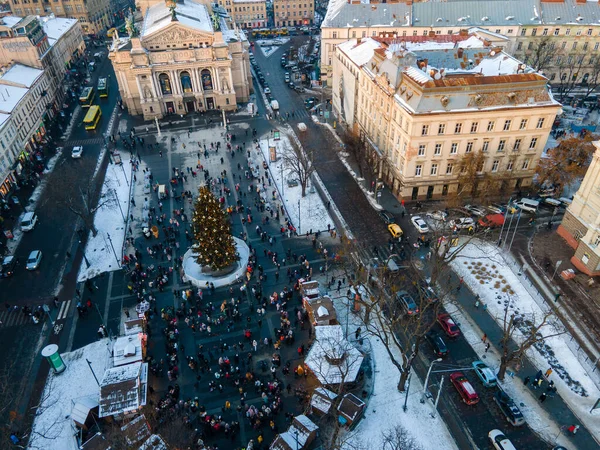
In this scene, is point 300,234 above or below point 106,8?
below

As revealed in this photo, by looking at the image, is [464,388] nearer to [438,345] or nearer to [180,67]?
[438,345]

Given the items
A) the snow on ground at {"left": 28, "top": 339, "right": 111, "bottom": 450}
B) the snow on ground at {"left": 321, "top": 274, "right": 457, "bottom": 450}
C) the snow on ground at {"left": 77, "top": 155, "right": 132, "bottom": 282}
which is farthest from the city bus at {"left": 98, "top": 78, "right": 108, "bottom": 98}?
the snow on ground at {"left": 321, "top": 274, "right": 457, "bottom": 450}

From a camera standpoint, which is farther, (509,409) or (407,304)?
(407,304)

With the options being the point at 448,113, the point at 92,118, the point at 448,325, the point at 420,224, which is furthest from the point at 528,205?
the point at 92,118

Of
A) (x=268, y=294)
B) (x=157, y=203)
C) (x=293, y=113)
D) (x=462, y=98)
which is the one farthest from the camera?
(x=293, y=113)

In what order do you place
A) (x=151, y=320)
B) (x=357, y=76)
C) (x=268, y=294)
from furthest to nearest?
(x=357, y=76)
(x=268, y=294)
(x=151, y=320)


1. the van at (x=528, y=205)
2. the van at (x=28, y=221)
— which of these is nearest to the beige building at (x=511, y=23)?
the van at (x=528, y=205)

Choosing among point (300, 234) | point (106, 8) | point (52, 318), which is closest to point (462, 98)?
point (300, 234)

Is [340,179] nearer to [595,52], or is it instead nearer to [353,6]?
[353,6]
